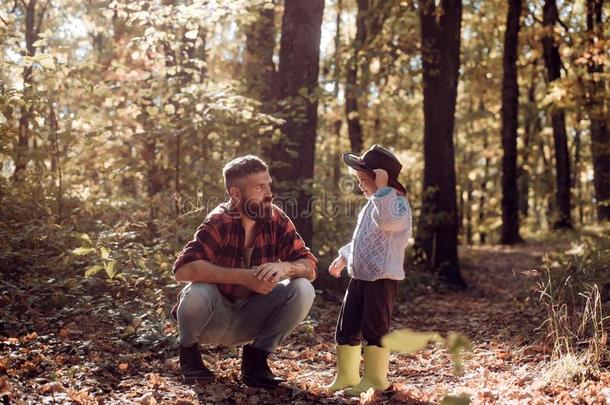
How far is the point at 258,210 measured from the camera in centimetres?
447

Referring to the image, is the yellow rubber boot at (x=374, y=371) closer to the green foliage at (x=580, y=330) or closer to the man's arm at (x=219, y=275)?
the man's arm at (x=219, y=275)

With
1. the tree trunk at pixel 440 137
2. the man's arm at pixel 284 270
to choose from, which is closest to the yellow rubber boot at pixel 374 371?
the man's arm at pixel 284 270

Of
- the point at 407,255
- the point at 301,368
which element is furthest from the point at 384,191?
the point at 407,255

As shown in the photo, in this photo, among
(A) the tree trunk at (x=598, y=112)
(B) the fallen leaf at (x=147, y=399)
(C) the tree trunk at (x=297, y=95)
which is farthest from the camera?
(A) the tree trunk at (x=598, y=112)

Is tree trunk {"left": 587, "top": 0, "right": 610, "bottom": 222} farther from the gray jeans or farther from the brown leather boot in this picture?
the brown leather boot

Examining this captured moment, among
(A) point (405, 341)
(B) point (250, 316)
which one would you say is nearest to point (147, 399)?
(B) point (250, 316)

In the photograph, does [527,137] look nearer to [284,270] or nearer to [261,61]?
[261,61]

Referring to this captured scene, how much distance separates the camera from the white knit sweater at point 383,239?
14.1ft

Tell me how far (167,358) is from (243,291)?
1192mm

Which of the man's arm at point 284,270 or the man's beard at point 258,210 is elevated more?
the man's beard at point 258,210

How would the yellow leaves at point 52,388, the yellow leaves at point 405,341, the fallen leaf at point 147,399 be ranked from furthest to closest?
the yellow leaves at point 52,388, the fallen leaf at point 147,399, the yellow leaves at point 405,341

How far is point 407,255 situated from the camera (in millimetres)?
11703

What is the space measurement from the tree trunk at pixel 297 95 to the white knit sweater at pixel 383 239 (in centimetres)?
390

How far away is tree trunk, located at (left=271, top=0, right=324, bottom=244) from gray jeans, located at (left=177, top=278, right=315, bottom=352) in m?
3.95
